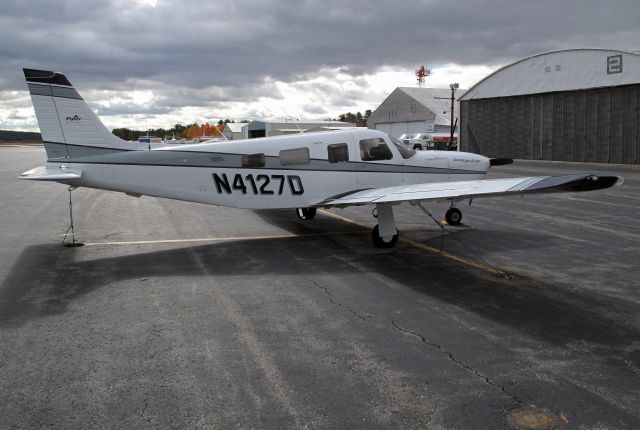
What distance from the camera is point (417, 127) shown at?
7281cm

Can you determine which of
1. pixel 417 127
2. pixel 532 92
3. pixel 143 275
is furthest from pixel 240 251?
pixel 417 127

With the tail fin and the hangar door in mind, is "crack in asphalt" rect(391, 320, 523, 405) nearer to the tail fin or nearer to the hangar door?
the tail fin

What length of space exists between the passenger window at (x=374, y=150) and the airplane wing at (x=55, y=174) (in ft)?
18.4

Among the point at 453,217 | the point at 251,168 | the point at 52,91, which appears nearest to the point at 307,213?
the point at 251,168

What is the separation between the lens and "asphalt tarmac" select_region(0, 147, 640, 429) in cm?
405

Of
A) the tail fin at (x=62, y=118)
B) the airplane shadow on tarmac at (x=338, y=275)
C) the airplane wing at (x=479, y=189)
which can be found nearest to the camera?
the airplane shadow on tarmac at (x=338, y=275)

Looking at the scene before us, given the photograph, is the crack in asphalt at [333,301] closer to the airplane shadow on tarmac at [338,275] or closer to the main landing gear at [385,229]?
the airplane shadow on tarmac at [338,275]

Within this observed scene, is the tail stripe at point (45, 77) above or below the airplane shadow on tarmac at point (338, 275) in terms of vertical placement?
above

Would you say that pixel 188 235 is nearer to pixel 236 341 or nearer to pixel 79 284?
pixel 79 284

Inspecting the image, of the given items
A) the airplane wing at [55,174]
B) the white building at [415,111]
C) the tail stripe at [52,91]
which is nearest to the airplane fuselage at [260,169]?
the airplane wing at [55,174]

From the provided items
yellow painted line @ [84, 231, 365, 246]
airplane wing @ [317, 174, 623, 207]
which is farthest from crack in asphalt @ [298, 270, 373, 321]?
yellow painted line @ [84, 231, 365, 246]

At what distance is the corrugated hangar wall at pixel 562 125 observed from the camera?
36500mm

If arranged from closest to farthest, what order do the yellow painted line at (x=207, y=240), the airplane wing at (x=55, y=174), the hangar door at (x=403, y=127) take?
the airplane wing at (x=55, y=174)
the yellow painted line at (x=207, y=240)
the hangar door at (x=403, y=127)

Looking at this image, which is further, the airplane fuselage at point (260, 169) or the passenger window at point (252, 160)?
the passenger window at point (252, 160)
